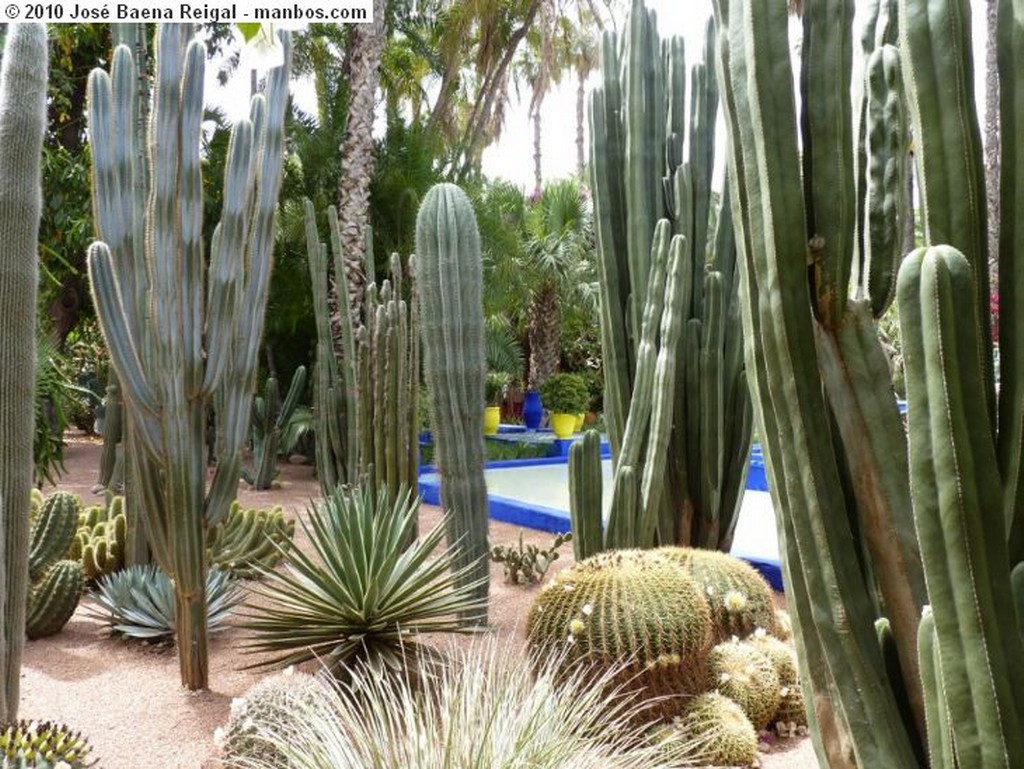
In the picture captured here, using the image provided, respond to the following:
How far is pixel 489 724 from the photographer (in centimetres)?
258

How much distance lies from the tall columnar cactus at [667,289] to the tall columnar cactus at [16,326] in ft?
8.07

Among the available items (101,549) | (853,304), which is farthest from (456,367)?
(853,304)

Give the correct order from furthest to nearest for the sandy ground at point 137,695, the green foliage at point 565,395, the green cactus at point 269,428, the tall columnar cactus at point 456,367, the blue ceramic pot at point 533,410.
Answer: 1. the blue ceramic pot at point 533,410
2. the green foliage at point 565,395
3. the green cactus at point 269,428
4. the tall columnar cactus at point 456,367
5. the sandy ground at point 137,695

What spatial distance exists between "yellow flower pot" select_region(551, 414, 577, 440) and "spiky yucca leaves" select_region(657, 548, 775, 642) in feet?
37.5

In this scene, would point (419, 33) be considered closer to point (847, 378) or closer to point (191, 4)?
point (191, 4)

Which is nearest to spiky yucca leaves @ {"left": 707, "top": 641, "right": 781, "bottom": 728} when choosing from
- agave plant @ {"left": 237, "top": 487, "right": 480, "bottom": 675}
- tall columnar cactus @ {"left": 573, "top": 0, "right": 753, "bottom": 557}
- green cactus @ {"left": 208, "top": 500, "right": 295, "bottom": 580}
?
tall columnar cactus @ {"left": 573, "top": 0, "right": 753, "bottom": 557}

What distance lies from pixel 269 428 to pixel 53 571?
581cm

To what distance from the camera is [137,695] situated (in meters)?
3.97

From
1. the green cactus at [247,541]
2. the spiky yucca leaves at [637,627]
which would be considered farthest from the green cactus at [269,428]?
the spiky yucca leaves at [637,627]

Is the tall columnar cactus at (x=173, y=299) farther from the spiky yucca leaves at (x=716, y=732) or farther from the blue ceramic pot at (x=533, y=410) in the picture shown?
A: the blue ceramic pot at (x=533, y=410)

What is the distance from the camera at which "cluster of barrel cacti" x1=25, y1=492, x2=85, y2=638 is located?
4734 millimetres

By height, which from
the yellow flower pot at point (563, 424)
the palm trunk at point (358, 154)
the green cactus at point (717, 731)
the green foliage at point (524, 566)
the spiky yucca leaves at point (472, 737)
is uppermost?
the palm trunk at point (358, 154)

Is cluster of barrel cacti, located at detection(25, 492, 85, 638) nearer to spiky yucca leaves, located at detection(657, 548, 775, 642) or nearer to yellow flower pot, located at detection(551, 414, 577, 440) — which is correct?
spiky yucca leaves, located at detection(657, 548, 775, 642)

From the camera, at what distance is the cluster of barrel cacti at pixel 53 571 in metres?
4.73
